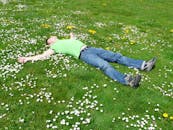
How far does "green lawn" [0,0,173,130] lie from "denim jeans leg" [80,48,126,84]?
0.31 m

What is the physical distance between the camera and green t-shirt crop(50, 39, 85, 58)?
17.3 m

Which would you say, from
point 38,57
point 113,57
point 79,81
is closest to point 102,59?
point 113,57

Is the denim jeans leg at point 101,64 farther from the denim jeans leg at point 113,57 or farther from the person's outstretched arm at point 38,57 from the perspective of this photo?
the person's outstretched arm at point 38,57

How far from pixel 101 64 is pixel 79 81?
157 centimetres

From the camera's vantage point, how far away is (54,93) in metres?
14.3

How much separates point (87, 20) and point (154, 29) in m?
5.66

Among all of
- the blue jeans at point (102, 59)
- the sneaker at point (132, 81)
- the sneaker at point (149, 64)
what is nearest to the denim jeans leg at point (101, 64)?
the blue jeans at point (102, 59)

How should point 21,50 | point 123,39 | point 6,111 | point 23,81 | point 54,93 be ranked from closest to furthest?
1. point 6,111
2. point 54,93
3. point 23,81
4. point 21,50
5. point 123,39

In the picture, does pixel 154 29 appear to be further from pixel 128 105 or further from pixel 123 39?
pixel 128 105

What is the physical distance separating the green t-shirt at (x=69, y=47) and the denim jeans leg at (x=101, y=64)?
383 mm

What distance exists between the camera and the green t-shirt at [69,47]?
17297 millimetres

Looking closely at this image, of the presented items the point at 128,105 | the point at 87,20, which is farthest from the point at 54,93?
the point at 87,20

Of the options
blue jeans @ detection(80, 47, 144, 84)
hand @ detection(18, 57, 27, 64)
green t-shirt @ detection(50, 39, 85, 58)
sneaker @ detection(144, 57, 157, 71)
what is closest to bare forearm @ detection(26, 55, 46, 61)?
hand @ detection(18, 57, 27, 64)

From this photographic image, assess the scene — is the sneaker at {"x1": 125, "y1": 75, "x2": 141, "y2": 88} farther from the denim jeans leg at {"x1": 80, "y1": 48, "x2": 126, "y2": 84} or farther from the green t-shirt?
the green t-shirt
